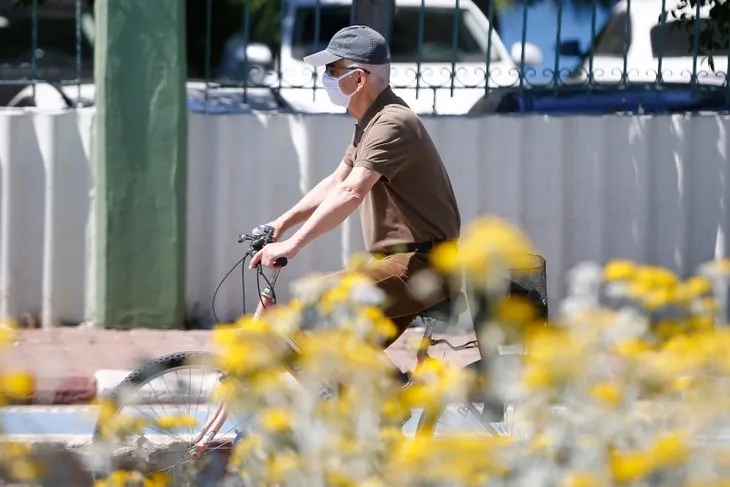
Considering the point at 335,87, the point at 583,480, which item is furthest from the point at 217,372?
the point at 583,480

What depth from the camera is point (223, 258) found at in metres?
9.06

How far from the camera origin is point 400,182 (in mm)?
5188

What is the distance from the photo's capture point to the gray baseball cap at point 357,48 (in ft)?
17.3

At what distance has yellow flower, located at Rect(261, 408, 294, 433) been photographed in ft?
9.75

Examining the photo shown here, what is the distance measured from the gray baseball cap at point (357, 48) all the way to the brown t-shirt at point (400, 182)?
0.46 ft

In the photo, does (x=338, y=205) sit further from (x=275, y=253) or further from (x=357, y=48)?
(x=357, y=48)

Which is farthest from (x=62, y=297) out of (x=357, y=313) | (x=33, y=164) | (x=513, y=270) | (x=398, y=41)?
(x=357, y=313)

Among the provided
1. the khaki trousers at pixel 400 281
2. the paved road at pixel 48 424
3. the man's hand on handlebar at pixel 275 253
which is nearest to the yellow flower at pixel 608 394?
the man's hand on handlebar at pixel 275 253

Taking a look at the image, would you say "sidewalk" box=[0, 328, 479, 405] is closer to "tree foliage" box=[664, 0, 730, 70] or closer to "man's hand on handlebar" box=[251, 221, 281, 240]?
"man's hand on handlebar" box=[251, 221, 281, 240]

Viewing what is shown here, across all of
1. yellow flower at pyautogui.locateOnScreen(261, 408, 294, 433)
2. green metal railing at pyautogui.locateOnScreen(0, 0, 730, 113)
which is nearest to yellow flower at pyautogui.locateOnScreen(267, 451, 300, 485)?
yellow flower at pyautogui.locateOnScreen(261, 408, 294, 433)

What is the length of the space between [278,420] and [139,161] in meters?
5.92

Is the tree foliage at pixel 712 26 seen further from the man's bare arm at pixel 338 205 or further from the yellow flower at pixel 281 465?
the yellow flower at pixel 281 465

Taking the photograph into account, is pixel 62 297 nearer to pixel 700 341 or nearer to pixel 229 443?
pixel 229 443

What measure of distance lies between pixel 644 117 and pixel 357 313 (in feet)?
21.1
